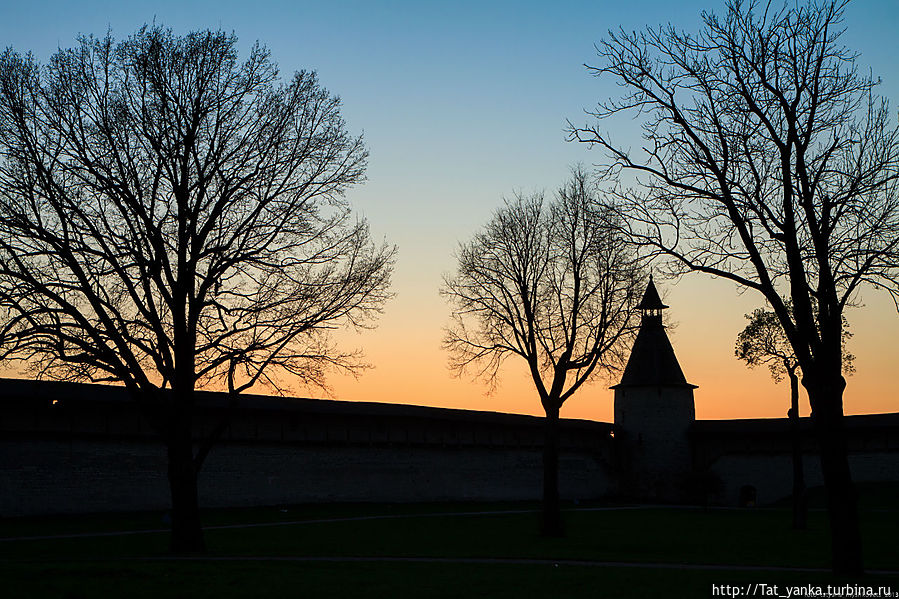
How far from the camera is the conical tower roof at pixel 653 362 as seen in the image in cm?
5541

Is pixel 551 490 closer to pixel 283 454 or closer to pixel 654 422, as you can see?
pixel 283 454

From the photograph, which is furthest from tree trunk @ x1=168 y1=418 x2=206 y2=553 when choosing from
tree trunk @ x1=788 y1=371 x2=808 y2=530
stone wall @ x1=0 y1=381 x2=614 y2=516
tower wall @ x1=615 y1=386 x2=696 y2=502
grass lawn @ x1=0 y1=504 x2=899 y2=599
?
tower wall @ x1=615 y1=386 x2=696 y2=502

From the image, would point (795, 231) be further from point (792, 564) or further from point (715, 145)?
point (792, 564)

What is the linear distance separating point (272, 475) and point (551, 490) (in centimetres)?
1424

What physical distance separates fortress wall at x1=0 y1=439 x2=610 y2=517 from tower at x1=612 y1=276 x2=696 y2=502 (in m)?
3.43

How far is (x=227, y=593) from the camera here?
480 inches

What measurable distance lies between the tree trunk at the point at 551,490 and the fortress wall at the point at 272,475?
13503mm

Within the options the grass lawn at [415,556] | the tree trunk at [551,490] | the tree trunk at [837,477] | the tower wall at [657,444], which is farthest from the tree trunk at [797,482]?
the tower wall at [657,444]

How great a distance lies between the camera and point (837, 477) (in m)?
13.2

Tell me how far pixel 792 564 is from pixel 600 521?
53.6 feet

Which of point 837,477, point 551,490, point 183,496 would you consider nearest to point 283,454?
point 551,490

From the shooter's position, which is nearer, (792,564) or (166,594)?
(166,594)

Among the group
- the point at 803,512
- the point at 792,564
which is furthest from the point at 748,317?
the point at 792,564

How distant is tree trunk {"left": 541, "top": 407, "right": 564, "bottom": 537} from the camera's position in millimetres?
24984
